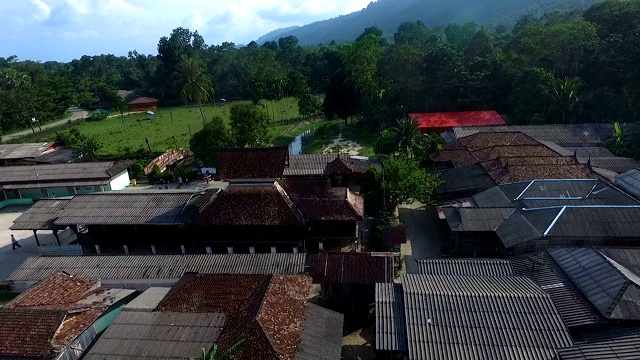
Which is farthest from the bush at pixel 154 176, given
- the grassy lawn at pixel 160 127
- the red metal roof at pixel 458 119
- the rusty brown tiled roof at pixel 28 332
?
the red metal roof at pixel 458 119

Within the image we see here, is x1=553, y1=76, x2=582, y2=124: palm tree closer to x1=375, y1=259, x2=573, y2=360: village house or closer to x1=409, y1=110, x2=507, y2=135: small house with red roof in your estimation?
x1=409, y1=110, x2=507, y2=135: small house with red roof

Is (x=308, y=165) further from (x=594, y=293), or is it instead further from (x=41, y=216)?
(x=594, y=293)

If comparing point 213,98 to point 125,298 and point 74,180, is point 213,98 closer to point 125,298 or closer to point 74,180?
point 74,180

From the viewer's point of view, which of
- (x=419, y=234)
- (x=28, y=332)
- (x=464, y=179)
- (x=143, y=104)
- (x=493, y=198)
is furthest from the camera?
(x=143, y=104)

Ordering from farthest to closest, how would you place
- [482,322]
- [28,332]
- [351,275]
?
[351,275]
[28,332]
[482,322]

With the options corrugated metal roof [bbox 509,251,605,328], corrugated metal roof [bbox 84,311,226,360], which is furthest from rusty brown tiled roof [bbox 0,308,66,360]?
corrugated metal roof [bbox 509,251,605,328]

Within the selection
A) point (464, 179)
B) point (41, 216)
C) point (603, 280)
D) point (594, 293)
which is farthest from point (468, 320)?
point (41, 216)
